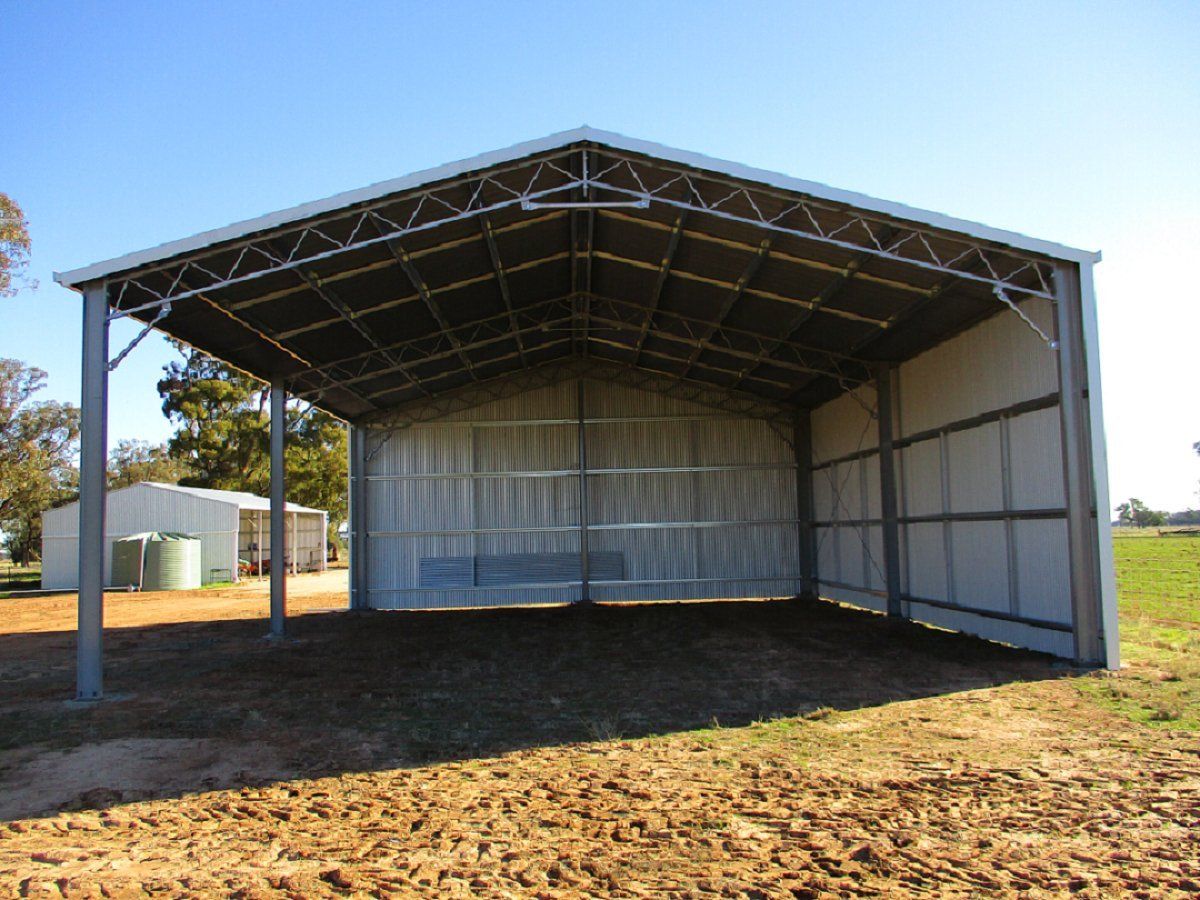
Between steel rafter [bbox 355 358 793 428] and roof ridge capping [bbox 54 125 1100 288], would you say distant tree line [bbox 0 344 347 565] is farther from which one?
roof ridge capping [bbox 54 125 1100 288]

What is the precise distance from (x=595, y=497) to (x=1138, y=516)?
459ft

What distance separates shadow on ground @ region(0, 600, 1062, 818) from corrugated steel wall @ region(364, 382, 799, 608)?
5.56 m

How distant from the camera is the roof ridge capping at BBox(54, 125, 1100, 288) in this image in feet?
40.1

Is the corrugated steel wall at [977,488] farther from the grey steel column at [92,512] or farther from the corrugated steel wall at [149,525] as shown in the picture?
the corrugated steel wall at [149,525]

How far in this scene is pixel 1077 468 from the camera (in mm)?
12172

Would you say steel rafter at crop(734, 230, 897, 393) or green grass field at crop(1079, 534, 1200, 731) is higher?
steel rafter at crop(734, 230, 897, 393)

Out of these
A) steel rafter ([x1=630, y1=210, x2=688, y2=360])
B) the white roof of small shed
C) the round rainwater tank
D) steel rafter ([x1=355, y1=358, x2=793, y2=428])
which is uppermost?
steel rafter ([x1=630, y1=210, x2=688, y2=360])

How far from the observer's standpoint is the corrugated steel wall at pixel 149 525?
118ft

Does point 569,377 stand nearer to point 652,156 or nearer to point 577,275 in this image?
point 577,275

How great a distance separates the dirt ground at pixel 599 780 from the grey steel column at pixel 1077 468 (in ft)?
2.53

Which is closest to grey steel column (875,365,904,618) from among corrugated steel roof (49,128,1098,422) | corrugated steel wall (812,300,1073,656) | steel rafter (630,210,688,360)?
corrugated steel wall (812,300,1073,656)

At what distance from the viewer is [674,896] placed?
4.85m

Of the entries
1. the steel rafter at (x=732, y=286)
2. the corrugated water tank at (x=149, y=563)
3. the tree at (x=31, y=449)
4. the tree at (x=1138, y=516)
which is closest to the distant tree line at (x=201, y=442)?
the tree at (x=31, y=449)

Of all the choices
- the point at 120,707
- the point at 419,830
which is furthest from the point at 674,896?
the point at 120,707
